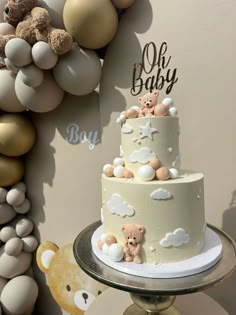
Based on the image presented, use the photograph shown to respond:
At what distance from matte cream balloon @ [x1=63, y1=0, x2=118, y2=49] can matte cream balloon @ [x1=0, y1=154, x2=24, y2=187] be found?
69 centimetres

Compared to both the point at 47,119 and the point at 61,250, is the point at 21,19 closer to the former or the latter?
the point at 47,119

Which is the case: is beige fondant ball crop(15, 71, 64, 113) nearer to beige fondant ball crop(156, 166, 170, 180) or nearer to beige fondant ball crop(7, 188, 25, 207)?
beige fondant ball crop(7, 188, 25, 207)

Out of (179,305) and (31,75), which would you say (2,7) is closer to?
(31,75)

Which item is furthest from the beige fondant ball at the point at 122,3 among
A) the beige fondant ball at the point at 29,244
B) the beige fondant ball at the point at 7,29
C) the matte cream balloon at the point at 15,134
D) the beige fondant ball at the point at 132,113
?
the beige fondant ball at the point at 29,244

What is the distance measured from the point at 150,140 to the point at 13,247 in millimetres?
1020

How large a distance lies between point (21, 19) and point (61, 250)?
3.65 ft

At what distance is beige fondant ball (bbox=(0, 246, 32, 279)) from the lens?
1.38 m

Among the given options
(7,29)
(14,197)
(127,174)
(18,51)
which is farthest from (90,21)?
(14,197)

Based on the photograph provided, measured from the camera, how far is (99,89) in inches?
47.7

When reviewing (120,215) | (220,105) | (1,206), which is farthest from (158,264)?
(1,206)

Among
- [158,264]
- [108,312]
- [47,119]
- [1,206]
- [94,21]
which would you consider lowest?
[108,312]

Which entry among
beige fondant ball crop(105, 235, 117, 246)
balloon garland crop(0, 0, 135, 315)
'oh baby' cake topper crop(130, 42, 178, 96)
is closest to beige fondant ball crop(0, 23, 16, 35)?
balloon garland crop(0, 0, 135, 315)

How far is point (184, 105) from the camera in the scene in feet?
3.47

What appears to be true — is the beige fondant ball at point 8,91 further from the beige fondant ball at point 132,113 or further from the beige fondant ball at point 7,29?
the beige fondant ball at point 132,113
